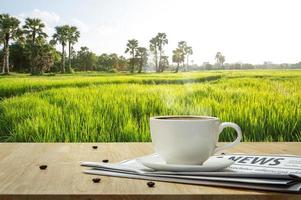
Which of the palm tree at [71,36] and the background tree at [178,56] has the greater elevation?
the palm tree at [71,36]

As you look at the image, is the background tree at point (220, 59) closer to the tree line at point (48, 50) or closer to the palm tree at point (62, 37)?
the tree line at point (48, 50)

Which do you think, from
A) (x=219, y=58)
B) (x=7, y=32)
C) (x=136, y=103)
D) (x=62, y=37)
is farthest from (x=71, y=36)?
(x=219, y=58)

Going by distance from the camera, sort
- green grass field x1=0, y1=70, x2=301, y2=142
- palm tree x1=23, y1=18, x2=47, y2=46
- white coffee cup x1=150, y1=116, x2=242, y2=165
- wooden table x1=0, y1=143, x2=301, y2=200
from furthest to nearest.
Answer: palm tree x1=23, y1=18, x2=47, y2=46 < green grass field x1=0, y1=70, x2=301, y2=142 < white coffee cup x1=150, y1=116, x2=242, y2=165 < wooden table x1=0, y1=143, x2=301, y2=200

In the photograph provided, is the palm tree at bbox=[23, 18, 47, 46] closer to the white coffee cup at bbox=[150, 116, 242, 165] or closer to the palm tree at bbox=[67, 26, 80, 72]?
the palm tree at bbox=[67, 26, 80, 72]

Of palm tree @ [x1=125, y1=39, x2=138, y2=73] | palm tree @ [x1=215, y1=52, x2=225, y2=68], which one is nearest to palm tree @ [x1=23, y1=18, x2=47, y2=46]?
palm tree @ [x1=125, y1=39, x2=138, y2=73]

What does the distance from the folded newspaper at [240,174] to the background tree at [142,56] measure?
1239 mm

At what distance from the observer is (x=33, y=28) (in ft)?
6.61

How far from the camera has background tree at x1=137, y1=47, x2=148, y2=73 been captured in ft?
6.63

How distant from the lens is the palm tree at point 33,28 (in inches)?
79.0

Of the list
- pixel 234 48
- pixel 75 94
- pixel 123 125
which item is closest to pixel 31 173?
pixel 123 125

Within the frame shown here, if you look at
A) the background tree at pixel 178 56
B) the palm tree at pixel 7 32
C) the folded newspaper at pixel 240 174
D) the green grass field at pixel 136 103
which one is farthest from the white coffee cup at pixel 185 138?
the palm tree at pixel 7 32

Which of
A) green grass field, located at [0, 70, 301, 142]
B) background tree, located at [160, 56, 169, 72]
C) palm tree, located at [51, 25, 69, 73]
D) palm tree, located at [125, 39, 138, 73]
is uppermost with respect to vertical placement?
palm tree, located at [51, 25, 69, 73]

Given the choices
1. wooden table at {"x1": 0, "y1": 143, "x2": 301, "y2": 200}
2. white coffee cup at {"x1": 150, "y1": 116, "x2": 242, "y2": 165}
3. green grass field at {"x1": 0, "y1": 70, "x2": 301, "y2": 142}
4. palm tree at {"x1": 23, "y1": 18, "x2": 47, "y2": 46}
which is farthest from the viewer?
palm tree at {"x1": 23, "y1": 18, "x2": 47, "y2": 46}

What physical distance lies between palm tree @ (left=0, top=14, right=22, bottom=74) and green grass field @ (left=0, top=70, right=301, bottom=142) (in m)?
0.08
